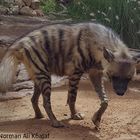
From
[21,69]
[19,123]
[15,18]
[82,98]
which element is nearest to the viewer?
[19,123]

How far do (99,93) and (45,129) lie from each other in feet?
2.55

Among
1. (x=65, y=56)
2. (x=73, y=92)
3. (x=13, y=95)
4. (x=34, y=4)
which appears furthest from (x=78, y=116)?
(x=34, y=4)

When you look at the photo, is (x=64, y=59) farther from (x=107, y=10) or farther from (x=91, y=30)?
(x=107, y=10)

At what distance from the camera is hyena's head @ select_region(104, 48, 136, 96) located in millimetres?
5292

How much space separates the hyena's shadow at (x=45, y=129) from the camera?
17.4 feet

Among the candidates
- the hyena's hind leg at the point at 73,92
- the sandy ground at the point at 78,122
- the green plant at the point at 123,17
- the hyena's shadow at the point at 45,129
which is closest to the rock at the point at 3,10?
the green plant at the point at 123,17

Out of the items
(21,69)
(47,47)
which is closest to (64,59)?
(47,47)

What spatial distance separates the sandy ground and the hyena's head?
508mm

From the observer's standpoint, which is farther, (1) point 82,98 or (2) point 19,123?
(1) point 82,98

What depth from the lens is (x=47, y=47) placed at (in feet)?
18.7

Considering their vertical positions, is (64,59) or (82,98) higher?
(64,59)

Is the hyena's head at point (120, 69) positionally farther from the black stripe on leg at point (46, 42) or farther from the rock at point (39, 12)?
the rock at point (39, 12)

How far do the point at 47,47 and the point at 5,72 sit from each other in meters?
0.55

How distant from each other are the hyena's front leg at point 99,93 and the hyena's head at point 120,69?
350mm
